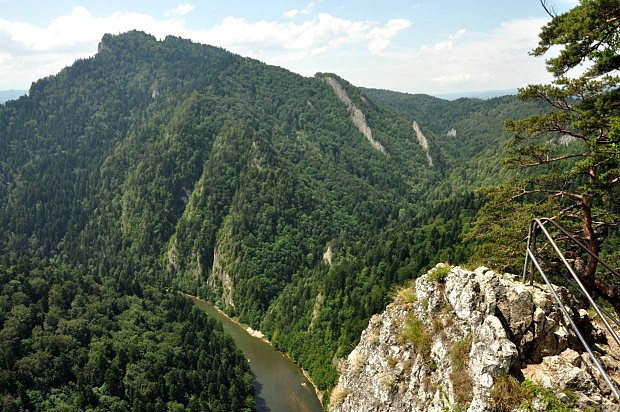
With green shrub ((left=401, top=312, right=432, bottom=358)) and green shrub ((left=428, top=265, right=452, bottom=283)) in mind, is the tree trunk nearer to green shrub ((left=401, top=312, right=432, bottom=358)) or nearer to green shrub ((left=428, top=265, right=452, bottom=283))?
green shrub ((left=428, top=265, right=452, bottom=283))

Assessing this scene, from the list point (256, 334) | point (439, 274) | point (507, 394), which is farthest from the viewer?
point (256, 334)

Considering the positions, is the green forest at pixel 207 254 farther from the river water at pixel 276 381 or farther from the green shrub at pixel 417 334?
the green shrub at pixel 417 334

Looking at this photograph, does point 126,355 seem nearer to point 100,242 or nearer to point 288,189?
point 288,189

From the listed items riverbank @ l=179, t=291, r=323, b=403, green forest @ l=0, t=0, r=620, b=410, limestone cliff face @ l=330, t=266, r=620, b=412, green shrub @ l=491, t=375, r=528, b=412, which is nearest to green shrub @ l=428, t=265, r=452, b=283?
limestone cliff face @ l=330, t=266, r=620, b=412

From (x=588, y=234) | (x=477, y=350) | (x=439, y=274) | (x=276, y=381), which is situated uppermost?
(x=588, y=234)

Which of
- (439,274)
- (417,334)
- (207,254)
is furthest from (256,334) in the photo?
(439,274)

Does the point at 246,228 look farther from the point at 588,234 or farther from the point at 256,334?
the point at 588,234
